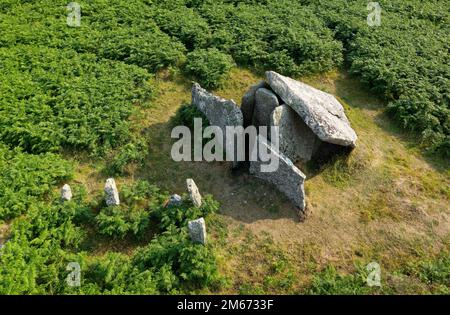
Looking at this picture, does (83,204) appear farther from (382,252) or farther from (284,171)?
(382,252)

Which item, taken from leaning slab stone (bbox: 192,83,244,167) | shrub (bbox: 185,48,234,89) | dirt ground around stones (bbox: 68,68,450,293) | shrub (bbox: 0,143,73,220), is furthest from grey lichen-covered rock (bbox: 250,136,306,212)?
shrub (bbox: 0,143,73,220)

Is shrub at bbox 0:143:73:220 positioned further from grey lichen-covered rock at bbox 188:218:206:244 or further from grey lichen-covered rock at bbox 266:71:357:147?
grey lichen-covered rock at bbox 266:71:357:147

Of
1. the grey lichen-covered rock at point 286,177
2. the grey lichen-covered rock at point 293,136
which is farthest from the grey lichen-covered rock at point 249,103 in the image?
the grey lichen-covered rock at point 286,177

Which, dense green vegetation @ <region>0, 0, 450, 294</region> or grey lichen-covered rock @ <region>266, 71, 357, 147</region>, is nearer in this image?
dense green vegetation @ <region>0, 0, 450, 294</region>

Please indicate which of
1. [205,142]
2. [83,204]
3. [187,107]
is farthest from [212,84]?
[83,204]

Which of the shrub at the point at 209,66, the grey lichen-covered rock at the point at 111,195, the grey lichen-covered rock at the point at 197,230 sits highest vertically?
the shrub at the point at 209,66

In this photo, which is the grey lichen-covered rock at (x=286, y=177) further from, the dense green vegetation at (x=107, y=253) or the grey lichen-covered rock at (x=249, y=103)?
the dense green vegetation at (x=107, y=253)

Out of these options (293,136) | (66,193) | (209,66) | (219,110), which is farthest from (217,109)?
(66,193)
